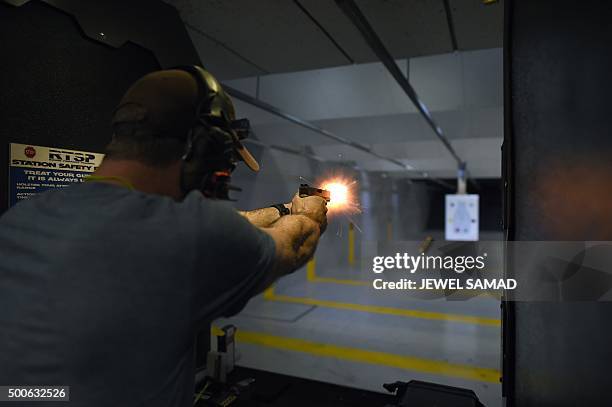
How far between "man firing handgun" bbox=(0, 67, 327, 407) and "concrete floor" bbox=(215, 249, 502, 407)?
2.41 metres

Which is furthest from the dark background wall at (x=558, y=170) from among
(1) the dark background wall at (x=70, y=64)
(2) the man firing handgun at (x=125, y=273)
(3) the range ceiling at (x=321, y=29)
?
(1) the dark background wall at (x=70, y=64)

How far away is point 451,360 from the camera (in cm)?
339

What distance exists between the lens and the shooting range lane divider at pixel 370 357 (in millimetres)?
3111

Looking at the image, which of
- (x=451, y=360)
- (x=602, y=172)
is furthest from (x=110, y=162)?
(x=451, y=360)

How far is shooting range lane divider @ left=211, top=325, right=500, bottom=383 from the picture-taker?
3111 mm

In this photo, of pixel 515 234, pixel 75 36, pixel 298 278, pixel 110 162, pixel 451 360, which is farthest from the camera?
pixel 298 278

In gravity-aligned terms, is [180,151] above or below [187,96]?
below

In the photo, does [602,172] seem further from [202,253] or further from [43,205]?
[43,205]

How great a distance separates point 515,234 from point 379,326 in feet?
10.2

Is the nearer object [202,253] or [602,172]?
[202,253]

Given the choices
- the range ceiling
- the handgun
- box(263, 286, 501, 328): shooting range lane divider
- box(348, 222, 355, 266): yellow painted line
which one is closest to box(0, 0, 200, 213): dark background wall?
the range ceiling

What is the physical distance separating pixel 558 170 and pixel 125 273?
4.77ft

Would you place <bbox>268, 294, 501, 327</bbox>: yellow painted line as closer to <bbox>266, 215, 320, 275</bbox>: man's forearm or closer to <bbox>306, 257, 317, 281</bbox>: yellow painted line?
<bbox>306, 257, 317, 281</bbox>: yellow painted line

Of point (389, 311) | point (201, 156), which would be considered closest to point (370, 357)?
point (389, 311)
